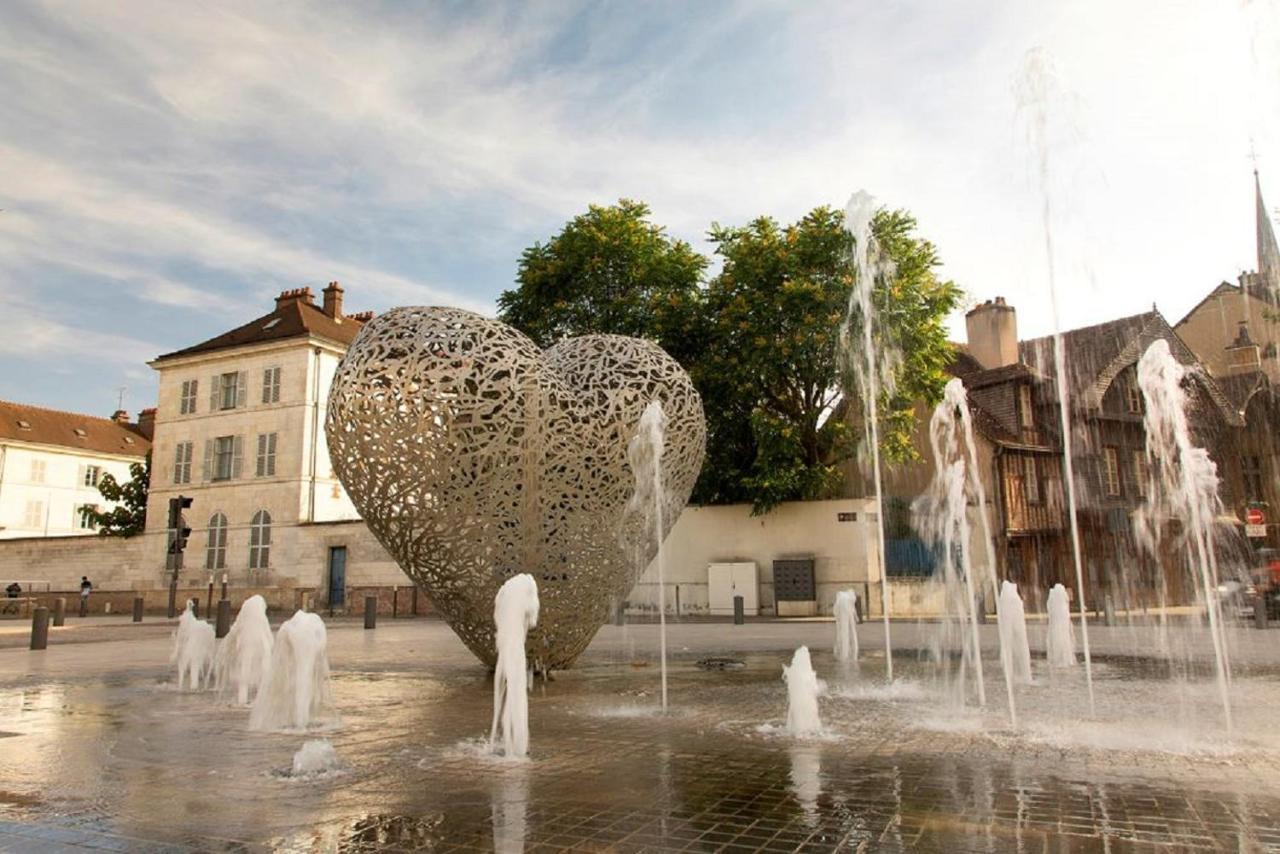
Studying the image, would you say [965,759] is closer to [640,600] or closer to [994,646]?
[994,646]

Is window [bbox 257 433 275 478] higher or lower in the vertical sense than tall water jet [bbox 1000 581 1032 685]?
higher

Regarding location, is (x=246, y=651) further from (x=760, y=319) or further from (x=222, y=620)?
(x=760, y=319)

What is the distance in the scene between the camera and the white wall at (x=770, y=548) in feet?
90.2

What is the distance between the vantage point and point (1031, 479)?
3161 cm

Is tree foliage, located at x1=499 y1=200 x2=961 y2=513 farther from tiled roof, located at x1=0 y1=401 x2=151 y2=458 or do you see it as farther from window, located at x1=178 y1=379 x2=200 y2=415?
tiled roof, located at x1=0 y1=401 x2=151 y2=458

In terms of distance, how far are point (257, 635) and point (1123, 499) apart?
3236 cm

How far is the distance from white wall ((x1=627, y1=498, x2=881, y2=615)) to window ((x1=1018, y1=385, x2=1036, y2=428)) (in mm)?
8249

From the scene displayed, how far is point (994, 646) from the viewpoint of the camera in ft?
52.5

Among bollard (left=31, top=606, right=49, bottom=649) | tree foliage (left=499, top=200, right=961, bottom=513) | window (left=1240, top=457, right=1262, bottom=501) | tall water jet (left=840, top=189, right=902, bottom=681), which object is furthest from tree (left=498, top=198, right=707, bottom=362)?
window (left=1240, top=457, right=1262, bottom=501)

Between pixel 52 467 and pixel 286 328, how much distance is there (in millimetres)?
21747

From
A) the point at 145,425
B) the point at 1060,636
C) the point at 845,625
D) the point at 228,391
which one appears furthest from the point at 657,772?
the point at 145,425

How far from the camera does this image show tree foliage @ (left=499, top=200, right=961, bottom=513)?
24844 mm

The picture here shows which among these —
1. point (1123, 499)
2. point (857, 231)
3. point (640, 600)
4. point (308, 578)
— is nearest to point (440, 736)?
point (857, 231)

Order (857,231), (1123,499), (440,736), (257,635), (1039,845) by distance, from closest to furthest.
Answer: (1039,845) → (440,736) → (257,635) → (857,231) → (1123,499)
